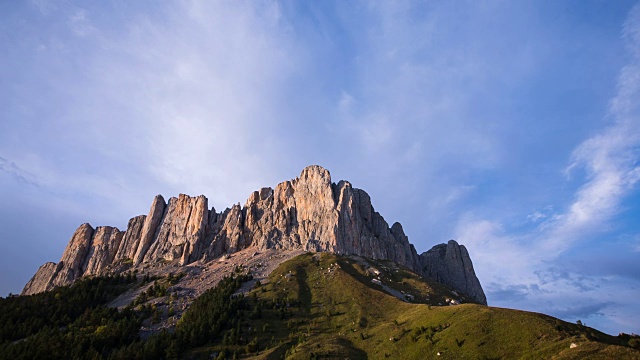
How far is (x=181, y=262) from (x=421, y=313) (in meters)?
129

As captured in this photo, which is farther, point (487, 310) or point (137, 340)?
point (137, 340)

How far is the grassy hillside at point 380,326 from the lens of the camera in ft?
186

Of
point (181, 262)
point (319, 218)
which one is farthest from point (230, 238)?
point (319, 218)

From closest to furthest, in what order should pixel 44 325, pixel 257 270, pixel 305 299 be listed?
pixel 44 325, pixel 305 299, pixel 257 270

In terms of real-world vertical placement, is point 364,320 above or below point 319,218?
below

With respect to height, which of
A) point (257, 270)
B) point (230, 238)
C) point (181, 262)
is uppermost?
point (230, 238)

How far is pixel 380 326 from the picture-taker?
297 feet

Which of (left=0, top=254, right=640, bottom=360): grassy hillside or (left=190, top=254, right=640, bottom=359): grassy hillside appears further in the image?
(left=0, top=254, right=640, bottom=360): grassy hillside

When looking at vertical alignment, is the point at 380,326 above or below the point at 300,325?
below

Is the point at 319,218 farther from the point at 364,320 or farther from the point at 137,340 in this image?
the point at 137,340

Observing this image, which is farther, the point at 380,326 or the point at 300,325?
the point at 300,325

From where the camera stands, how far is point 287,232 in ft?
648

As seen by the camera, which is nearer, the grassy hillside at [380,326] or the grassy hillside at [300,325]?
the grassy hillside at [380,326]

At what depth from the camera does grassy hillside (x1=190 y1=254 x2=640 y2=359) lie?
5674 cm
